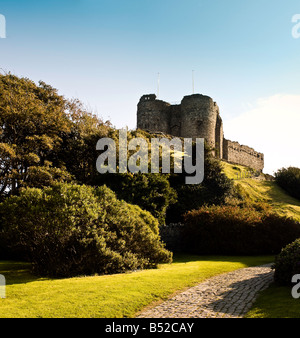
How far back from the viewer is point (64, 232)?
11.0m

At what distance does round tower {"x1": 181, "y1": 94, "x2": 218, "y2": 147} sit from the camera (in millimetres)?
53416

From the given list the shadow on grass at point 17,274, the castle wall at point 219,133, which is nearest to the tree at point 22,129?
the shadow on grass at point 17,274

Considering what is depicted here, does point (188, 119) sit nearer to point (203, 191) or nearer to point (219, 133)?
point (219, 133)

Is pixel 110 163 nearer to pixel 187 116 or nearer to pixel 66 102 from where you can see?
pixel 66 102

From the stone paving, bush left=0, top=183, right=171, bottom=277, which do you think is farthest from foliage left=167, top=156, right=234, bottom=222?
the stone paving

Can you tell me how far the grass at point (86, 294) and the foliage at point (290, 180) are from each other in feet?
114

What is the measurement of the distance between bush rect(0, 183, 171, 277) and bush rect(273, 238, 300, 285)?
18.2 feet

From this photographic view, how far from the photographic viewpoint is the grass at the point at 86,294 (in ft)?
22.5

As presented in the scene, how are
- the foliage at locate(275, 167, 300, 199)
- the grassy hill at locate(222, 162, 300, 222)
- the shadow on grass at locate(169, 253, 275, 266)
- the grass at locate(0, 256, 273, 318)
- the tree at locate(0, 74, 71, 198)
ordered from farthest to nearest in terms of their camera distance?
the foliage at locate(275, 167, 300, 199), the grassy hill at locate(222, 162, 300, 222), the tree at locate(0, 74, 71, 198), the shadow on grass at locate(169, 253, 275, 266), the grass at locate(0, 256, 273, 318)

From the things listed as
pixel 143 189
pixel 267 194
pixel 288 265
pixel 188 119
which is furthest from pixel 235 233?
pixel 188 119

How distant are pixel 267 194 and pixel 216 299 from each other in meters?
32.4

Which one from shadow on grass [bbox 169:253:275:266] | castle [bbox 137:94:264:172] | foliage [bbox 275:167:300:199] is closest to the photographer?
shadow on grass [bbox 169:253:275:266]

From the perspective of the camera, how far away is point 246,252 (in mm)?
19875

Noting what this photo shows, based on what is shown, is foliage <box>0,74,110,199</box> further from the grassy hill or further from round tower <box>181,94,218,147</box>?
round tower <box>181,94,218,147</box>
